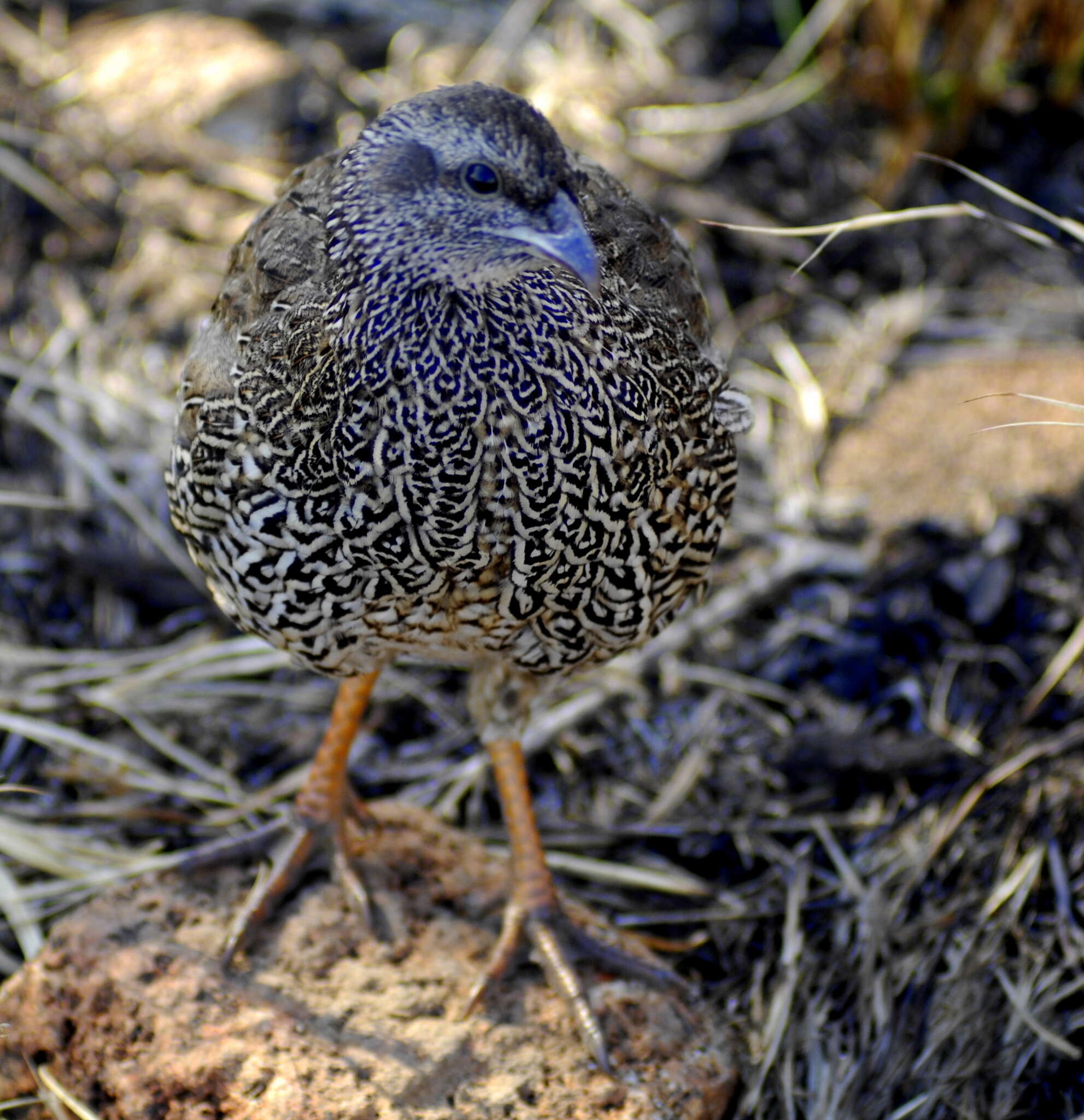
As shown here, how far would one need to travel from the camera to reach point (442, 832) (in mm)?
3398

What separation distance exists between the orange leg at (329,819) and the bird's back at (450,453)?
58 cm

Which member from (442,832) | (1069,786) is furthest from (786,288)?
(442,832)

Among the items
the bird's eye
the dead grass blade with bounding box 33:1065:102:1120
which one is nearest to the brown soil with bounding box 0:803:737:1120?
the dead grass blade with bounding box 33:1065:102:1120

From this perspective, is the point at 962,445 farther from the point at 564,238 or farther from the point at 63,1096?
the point at 63,1096

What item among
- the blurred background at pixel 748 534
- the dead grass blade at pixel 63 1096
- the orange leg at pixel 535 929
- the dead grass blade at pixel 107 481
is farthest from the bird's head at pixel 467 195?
the dead grass blade at pixel 107 481

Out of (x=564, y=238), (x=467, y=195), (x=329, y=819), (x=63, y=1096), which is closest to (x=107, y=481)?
(x=329, y=819)

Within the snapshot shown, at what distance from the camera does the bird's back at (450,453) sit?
96.3 inches

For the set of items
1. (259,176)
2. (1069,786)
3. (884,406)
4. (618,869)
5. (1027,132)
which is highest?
(1027,132)

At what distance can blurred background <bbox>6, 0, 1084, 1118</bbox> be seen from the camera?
3.27m

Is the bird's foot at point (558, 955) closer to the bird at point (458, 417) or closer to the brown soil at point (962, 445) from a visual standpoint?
the bird at point (458, 417)

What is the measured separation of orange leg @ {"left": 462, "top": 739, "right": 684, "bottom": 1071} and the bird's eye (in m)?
1.40

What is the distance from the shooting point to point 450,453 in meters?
2.43

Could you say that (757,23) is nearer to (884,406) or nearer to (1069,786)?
(884,406)

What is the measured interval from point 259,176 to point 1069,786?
4002 millimetres
